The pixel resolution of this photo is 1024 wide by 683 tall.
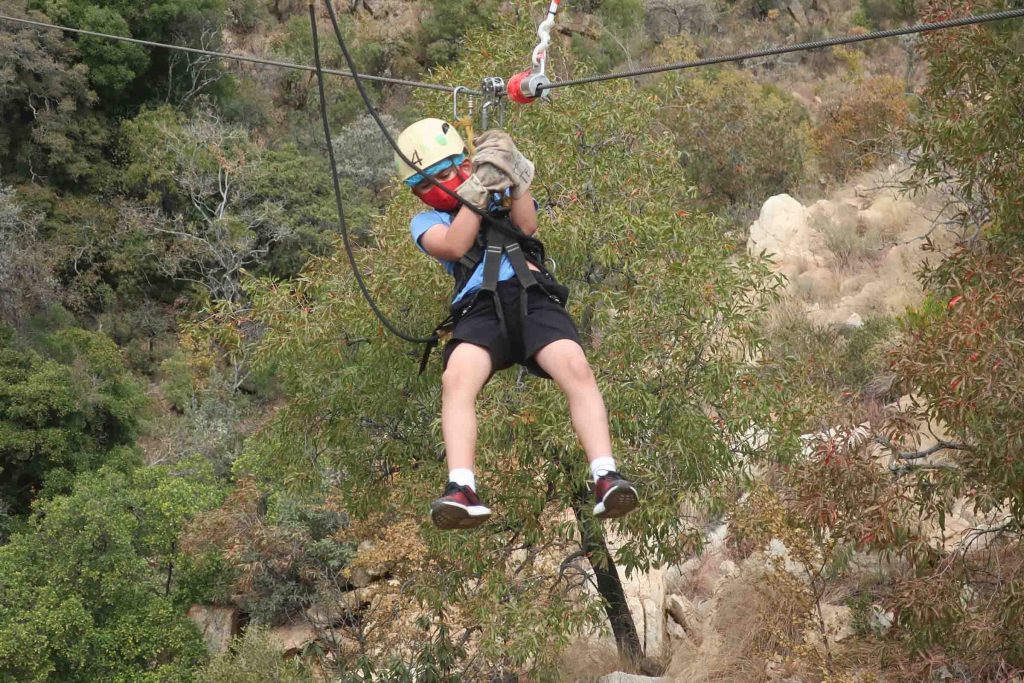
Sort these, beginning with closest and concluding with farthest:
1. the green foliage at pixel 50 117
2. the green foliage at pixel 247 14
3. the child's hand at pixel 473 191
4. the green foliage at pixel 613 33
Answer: the child's hand at pixel 473 191 < the green foliage at pixel 50 117 < the green foliage at pixel 613 33 < the green foliage at pixel 247 14

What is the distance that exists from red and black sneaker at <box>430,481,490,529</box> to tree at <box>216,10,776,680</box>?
3239 millimetres

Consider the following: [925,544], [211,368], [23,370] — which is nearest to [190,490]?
[23,370]

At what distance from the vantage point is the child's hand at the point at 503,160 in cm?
461

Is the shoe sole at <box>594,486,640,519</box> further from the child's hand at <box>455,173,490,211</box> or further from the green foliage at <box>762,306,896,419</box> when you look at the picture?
the green foliage at <box>762,306,896,419</box>

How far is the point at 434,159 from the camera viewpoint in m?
4.68

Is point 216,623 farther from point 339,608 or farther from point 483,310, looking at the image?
point 483,310

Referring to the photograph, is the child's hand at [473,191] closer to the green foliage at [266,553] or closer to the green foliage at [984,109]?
the green foliage at [984,109]

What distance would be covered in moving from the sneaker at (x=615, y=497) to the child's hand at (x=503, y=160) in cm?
124

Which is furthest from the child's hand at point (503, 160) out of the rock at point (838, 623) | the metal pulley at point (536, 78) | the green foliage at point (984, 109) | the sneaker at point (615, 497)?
the rock at point (838, 623)

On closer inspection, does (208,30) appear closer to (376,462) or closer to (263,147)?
(263,147)

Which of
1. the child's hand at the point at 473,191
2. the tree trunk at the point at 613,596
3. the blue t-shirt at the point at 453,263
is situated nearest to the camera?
the child's hand at the point at 473,191

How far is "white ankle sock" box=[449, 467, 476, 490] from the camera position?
14.2 ft

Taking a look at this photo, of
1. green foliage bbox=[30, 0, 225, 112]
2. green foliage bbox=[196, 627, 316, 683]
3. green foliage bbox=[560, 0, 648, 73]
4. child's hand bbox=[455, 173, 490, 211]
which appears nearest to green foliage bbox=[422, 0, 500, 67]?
green foliage bbox=[560, 0, 648, 73]

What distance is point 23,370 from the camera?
57.3 feet
